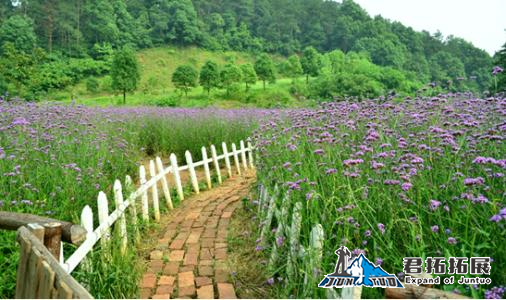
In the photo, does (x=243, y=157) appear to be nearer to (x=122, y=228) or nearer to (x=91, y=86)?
(x=122, y=228)

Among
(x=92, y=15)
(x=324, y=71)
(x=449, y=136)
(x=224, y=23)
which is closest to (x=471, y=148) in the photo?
(x=449, y=136)

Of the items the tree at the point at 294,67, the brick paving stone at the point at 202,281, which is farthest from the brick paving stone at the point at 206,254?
the tree at the point at 294,67

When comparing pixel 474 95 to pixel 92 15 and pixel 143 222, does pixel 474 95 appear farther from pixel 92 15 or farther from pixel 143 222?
pixel 92 15

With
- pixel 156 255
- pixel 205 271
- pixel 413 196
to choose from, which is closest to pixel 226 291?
pixel 205 271

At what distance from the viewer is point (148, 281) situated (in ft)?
12.6

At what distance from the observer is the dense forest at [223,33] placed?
7138 cm

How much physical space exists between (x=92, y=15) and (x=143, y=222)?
3625 inches

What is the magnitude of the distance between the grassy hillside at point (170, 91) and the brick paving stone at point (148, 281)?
647 inches

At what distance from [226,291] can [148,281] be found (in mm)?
842

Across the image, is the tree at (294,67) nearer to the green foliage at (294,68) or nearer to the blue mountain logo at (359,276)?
the green foliage at (294,68)

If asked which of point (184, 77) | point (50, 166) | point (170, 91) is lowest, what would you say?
point (50, 166)

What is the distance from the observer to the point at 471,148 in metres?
3.38

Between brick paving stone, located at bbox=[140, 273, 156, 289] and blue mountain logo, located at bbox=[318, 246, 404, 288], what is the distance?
1.90 metres

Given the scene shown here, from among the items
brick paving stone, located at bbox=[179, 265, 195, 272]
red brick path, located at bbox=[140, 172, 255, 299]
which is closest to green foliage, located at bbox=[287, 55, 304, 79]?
red brick path, located at bbox=[140, 172, 255, 299]
